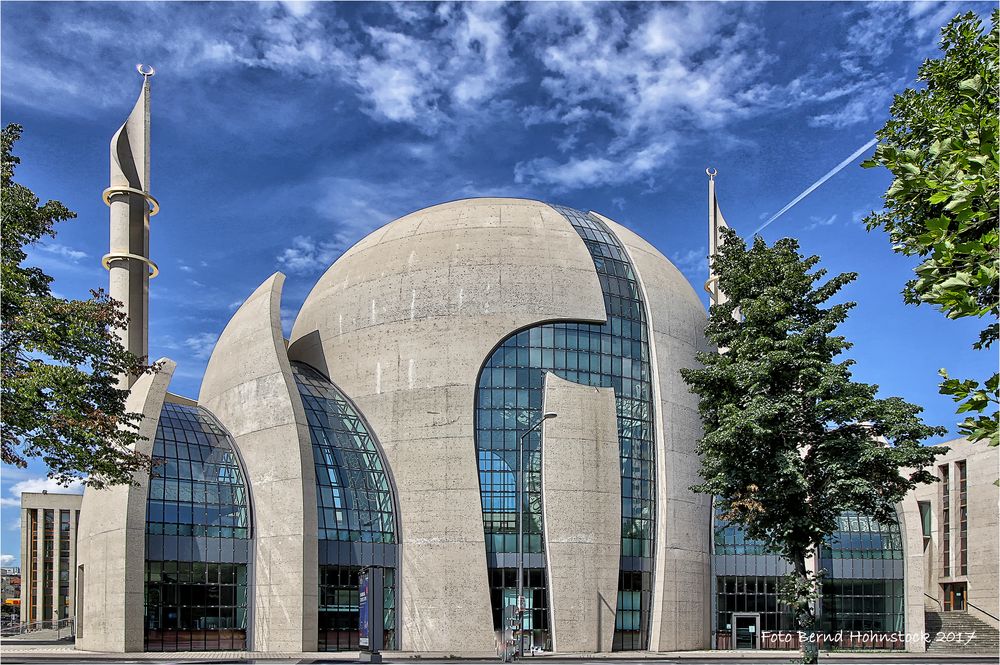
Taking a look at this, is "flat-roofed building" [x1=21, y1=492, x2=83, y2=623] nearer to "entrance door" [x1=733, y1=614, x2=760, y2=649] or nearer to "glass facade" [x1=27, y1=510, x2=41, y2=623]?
"glass facade" [x1=27, y1=510, x2=41, y2=623]

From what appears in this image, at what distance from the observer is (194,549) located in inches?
1676

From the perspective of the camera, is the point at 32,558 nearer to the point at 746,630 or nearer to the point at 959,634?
the point at 746,630

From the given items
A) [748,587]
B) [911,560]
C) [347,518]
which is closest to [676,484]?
[748,587]

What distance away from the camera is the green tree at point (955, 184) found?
11.9m

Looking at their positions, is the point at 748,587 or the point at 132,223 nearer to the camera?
the point at 748,587

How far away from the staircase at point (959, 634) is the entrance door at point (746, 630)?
9.00m

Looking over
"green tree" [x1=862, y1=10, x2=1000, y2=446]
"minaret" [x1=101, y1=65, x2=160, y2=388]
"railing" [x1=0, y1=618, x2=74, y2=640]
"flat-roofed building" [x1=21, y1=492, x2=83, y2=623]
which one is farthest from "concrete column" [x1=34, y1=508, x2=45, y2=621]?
"green tree" [x1=862, y1=10, x2=1000, y2=446]

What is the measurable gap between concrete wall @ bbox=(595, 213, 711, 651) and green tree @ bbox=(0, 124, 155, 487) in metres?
29.0

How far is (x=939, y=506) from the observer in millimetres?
67500

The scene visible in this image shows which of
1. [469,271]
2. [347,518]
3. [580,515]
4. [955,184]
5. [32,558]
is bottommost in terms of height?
[32,558]

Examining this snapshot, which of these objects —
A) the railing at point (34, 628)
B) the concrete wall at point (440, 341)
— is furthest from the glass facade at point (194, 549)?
the railing at point (34, 628)

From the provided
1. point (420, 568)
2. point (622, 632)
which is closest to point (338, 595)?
point (420, 568)

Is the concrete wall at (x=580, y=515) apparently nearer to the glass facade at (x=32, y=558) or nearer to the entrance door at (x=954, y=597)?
the entrance door at (x=954, y=597)

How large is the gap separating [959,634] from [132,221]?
51.0 metres
